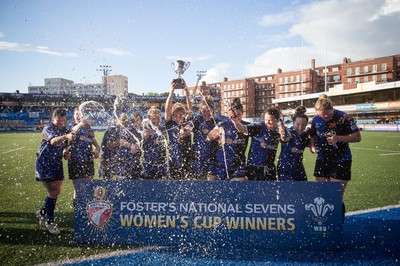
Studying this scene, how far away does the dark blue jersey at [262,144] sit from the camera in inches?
171

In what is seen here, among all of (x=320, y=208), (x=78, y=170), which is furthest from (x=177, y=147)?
(x=320, y=208)

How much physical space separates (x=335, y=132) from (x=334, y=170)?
25.0 inches

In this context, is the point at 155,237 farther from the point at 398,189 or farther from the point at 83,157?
the point at 398,189

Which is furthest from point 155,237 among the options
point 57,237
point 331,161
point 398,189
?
point 398,189

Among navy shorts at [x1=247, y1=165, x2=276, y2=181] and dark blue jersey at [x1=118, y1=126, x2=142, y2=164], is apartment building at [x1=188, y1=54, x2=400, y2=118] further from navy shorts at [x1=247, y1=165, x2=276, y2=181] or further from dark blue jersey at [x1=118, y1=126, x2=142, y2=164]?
navy shorts at [x1=247, y1=165, x2=276, y2=181]

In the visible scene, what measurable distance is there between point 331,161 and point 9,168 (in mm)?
11440

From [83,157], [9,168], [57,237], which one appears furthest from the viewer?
[9,168]

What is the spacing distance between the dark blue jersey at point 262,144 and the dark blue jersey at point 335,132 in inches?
30.3

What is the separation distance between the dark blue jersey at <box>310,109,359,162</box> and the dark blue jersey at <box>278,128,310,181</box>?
0.32 meters

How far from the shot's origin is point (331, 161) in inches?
172

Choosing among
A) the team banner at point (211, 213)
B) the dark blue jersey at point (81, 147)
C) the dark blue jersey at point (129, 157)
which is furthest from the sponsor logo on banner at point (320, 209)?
the dark blue jersey at point (81, 147)

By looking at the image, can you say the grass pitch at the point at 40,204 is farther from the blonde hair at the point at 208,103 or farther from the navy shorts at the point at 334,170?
the blonde hair at the point at 208,103

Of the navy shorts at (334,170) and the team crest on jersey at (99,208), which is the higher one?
the navy shorts at (334,170)

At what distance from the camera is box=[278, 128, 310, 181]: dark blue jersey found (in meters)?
4.32
